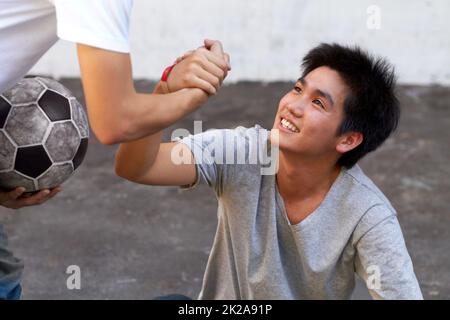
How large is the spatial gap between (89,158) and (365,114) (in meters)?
2.73

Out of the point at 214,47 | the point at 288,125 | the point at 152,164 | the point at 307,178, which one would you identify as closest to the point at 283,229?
the point at 307,178

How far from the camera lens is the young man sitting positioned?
2.66m

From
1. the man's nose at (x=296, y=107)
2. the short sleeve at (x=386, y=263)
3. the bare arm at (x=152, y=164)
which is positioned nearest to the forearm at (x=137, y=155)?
the bare arm at (x=152, y=164)

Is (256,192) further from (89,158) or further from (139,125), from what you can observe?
(89,158)

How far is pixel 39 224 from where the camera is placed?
436cm

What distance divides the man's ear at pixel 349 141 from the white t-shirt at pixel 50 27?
967 mm

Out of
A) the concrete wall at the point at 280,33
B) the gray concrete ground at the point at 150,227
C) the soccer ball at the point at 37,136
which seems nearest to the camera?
the soccer ball at the point at 37,136

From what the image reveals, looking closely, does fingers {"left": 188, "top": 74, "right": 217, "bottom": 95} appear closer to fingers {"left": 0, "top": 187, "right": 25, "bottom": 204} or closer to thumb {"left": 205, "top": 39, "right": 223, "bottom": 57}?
thumb {"left": 205, "top": 39, "right": 223, "bottom": 57}

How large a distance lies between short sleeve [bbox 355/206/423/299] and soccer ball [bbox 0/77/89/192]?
0.94 meters

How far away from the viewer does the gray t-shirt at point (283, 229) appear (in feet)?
8.70

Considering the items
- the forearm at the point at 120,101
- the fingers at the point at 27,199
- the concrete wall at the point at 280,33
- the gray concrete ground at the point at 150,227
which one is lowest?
the gray concrete ground at the point at 150,227

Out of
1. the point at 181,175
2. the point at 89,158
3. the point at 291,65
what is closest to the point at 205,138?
the point at 181,175

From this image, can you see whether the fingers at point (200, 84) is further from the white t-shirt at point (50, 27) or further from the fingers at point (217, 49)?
the white t-shirt at point (50, 27)

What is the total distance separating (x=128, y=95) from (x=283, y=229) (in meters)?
0.90
